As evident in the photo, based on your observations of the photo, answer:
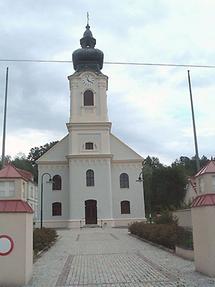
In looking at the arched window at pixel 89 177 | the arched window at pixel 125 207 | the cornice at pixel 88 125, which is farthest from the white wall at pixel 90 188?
the cornice at pixel 88 125

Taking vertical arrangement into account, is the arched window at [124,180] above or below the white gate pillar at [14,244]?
above

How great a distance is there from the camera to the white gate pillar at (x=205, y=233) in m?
10.1

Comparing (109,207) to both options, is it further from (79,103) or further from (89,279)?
(89,279)

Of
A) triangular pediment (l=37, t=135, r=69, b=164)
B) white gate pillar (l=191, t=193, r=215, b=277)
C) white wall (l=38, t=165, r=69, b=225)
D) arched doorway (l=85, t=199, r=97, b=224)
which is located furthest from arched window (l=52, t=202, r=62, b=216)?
white gate pillar (l=191, t=193, r=215, b=277)

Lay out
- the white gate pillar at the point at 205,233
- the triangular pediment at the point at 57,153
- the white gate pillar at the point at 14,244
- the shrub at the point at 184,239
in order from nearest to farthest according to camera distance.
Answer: the white gate pillar at the point at 14,244 → the white gate pillar at the point at 205,233 → the shrub at the point at 184,239 → the triangular pediment at the point at 57,153

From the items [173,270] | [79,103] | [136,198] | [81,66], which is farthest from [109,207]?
[173,270]

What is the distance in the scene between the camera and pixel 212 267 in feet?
33.0

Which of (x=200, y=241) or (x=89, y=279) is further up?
(x=200, y=241)

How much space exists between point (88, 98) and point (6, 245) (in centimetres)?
3865

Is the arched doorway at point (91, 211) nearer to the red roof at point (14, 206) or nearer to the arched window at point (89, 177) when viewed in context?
the arched window at point (89, 177)

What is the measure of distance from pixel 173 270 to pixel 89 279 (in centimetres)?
254

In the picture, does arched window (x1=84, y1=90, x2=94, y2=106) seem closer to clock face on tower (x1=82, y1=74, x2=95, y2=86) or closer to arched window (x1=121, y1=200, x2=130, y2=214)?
clock face on tower (x1=82, y1=74, x2=95, y2=86)

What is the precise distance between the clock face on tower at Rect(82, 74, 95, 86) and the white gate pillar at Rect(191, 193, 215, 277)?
38.0 m

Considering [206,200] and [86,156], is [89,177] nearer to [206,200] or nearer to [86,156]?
[86,156]
